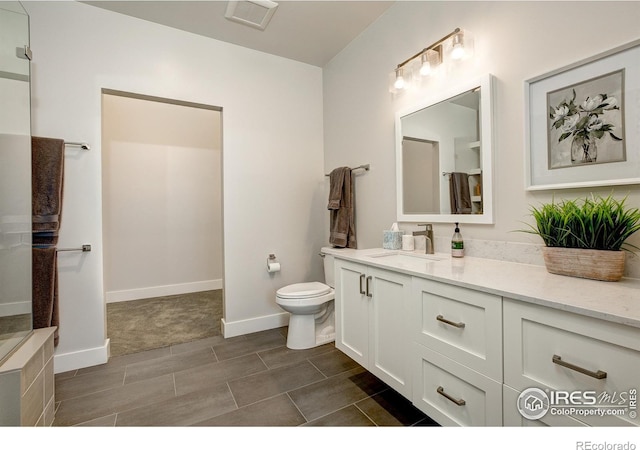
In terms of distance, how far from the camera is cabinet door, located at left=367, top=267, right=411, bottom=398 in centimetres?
134

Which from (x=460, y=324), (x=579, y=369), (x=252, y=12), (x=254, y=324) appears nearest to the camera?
(x=579, y=369)

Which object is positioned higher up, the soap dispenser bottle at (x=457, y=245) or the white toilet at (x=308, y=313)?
the soap dispenser bottle at (x=457, y=245)

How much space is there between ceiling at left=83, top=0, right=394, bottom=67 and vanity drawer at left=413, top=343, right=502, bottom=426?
91.3 inches

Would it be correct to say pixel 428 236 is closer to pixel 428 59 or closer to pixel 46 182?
pixel 428 59

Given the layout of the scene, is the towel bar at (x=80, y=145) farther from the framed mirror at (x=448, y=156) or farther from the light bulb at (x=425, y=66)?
the light bulb at (x=425, y=66)

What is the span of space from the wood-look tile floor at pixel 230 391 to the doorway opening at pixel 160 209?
42.0 inches

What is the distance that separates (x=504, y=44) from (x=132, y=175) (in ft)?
12.7

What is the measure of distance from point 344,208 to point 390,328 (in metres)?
1.27

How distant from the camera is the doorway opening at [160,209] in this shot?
3.43 metres

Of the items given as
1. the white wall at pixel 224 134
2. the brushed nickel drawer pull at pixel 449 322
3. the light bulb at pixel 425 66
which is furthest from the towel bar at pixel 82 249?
the light bulb at pixel 425 66

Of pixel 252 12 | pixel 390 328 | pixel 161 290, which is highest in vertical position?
pixel 252 12

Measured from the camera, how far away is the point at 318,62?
2861mm

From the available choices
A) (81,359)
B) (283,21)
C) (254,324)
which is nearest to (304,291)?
(254,324)

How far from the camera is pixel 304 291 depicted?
2.23 m
